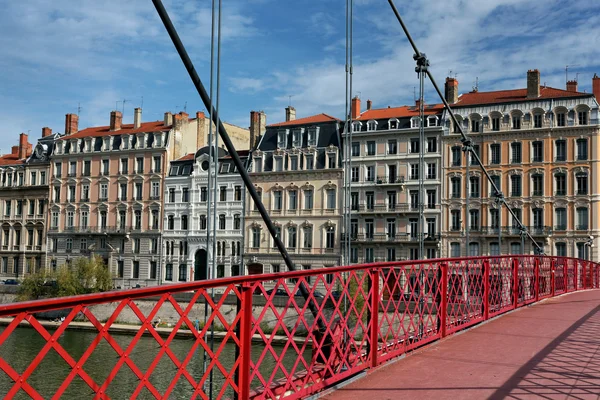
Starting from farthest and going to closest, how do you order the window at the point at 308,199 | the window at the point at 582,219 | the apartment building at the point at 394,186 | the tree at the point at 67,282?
the window at the point at 308,199 → the tree at the point at 67,282 → the apartment building at the point at 394,186 → the window at the point at 582,219

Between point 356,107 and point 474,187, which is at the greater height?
point 356,107

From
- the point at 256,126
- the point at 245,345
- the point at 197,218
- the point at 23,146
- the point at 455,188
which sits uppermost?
the point at 256,126

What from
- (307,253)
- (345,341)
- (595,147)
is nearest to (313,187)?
(307,253)

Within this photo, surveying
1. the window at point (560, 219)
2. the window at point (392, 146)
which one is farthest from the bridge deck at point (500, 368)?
the window at point (392, 146)

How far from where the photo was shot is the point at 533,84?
41531 mm

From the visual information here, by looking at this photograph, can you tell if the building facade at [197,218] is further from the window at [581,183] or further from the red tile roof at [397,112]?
the window at [581,183]

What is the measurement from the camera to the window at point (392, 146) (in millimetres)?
44969

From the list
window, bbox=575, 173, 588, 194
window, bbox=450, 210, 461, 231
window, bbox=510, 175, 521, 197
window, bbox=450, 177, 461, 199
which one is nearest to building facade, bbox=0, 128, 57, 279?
window, bbox=450, 210, 461, 231

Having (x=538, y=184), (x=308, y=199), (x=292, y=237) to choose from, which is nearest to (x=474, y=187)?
(x=538, y=184)

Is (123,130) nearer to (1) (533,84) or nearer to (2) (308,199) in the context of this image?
(2) (308,199)

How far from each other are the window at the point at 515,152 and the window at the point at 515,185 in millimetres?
1023

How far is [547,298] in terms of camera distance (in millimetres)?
15320

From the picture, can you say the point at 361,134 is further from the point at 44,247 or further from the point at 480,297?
the point at 480,297

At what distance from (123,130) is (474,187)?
2973 cm
